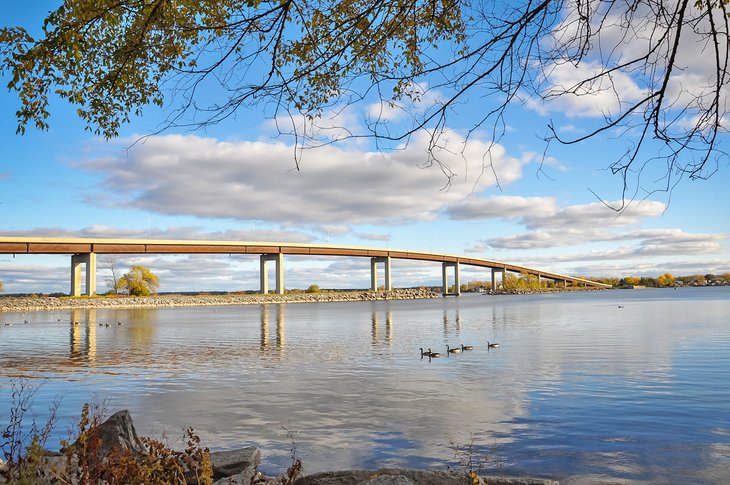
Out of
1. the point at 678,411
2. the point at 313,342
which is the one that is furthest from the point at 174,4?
the point at 313,342

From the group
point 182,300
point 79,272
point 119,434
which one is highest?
point 79,272

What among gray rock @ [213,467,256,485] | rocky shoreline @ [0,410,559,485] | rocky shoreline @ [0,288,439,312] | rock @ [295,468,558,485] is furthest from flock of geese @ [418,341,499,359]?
rocky shoreline @ [0,288,439,312]

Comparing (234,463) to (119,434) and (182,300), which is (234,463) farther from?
(182,300)

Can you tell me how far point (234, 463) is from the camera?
8.36m

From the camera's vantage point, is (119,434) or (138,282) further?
(138,282)

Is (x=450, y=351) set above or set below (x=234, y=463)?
below

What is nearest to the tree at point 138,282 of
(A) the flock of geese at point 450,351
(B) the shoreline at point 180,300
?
(B) the shoreline at point 180,300

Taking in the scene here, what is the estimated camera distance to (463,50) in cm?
775

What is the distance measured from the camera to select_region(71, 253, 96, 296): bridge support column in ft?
306

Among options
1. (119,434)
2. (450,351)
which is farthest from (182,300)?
(119,434)

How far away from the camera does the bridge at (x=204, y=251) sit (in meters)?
89.9

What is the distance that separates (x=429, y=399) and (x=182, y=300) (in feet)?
338

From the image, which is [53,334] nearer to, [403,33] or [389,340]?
[389,340]

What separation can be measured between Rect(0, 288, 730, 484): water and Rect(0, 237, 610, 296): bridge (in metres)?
65.0
